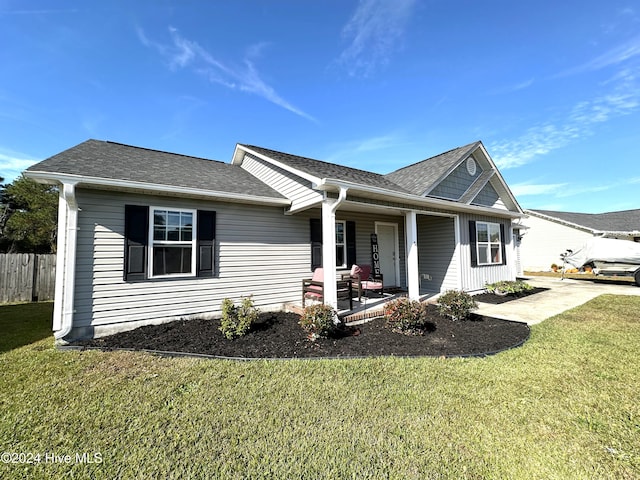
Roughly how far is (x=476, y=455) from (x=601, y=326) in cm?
580

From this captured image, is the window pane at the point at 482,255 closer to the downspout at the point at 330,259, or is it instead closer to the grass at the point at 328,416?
the grass at the point at 328,416

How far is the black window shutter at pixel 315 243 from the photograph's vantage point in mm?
7590

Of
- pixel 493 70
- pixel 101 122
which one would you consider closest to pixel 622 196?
pixel 493 70

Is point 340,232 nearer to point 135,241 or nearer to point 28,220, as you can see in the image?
point 135,241

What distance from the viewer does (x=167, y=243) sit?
568 centimetres

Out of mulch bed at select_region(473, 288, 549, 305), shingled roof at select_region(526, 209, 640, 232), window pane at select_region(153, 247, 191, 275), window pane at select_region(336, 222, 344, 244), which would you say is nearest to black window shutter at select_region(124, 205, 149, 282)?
window pane at select_region(153, 247, 191, 275)

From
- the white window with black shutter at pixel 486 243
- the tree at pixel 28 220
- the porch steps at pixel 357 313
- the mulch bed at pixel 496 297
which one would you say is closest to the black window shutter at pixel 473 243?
the white window with black shutter at pixel 486 243

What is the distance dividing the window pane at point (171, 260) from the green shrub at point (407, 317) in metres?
4.51

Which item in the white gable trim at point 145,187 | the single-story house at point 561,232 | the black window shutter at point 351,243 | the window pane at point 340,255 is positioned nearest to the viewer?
the white gable trim at point 145,187

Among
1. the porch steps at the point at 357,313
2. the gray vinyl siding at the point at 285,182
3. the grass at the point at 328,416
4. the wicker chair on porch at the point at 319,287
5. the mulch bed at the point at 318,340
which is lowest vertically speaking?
the grass at the point at 328,416

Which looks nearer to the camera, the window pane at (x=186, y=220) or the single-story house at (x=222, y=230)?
the single-story house at (x=222, y=230)

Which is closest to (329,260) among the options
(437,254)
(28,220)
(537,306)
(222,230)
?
(222,230)

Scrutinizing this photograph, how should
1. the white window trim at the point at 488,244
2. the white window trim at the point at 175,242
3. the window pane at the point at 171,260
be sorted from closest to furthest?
the white window trim at the point at 175,242, the window pane at the point at 171,260, the white window trim at the point at 488,244

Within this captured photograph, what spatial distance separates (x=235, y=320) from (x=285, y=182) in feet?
12.3
